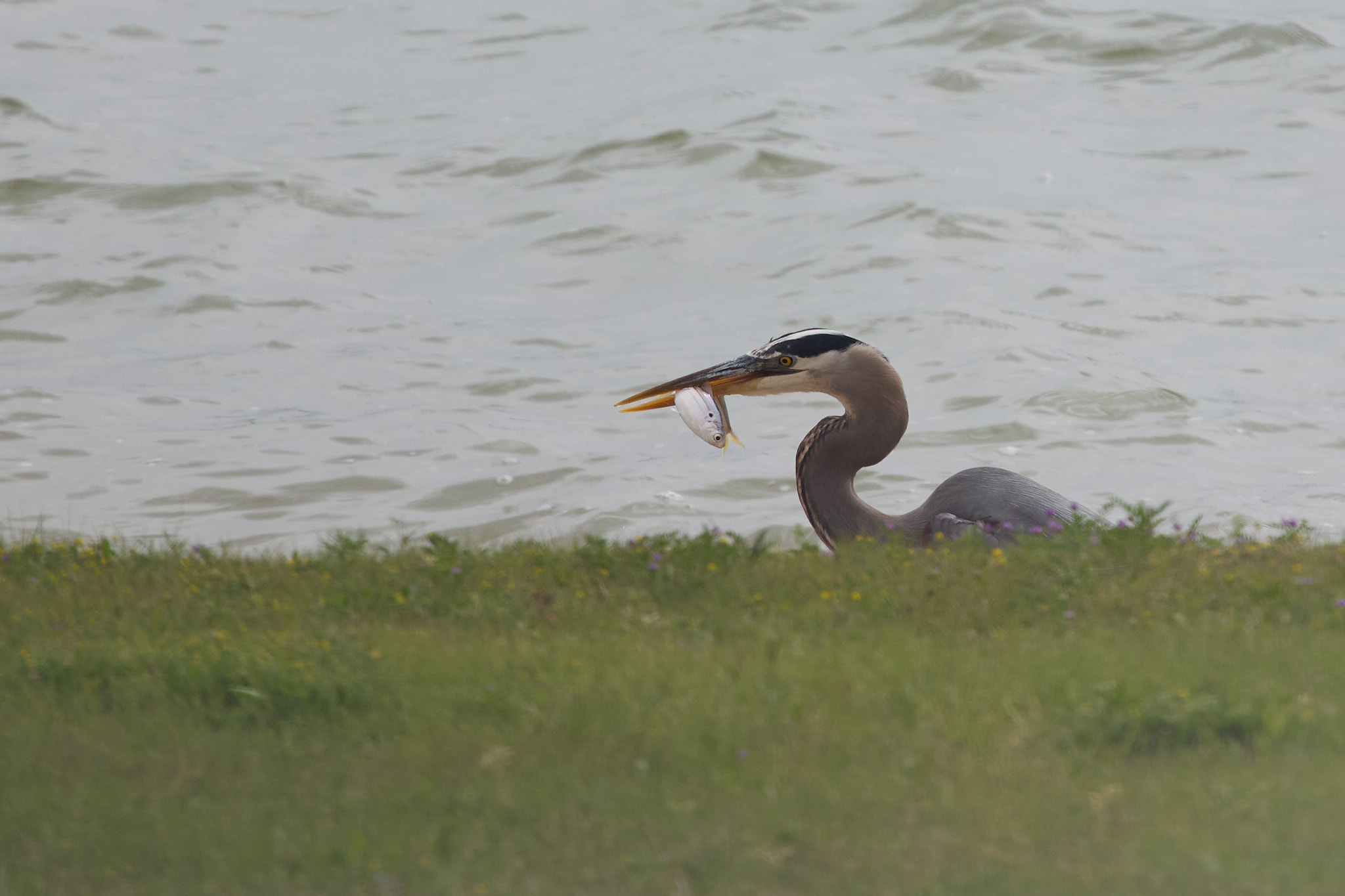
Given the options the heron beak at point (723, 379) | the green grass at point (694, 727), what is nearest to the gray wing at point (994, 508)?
the green grass at point (694, 727)

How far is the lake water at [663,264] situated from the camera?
1398cm

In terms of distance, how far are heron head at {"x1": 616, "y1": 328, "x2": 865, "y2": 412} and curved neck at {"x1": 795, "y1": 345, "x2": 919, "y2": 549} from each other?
6.7 inches

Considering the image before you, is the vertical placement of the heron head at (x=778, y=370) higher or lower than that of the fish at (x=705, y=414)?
higher

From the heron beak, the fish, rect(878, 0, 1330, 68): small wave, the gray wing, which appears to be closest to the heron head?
the heron beak

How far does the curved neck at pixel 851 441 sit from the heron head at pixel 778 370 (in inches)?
6.7

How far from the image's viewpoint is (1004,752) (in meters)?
4.73

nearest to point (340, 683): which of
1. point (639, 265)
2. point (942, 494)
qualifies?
point (942, 494)

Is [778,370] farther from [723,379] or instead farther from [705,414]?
[705,414]

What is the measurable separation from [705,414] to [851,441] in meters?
0.90

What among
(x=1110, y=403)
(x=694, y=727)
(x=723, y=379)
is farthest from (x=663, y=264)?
(x=694, y=727)

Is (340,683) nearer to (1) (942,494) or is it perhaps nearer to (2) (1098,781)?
(2) (1098,781)

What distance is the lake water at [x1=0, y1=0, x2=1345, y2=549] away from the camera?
13977mm

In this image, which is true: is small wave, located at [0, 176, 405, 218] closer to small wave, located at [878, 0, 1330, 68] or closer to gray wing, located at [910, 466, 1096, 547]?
small wave, located at [878, 0, 1330, 68]

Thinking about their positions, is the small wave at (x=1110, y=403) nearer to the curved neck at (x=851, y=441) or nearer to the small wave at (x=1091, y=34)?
the curved neck at (x=851, y=441)
